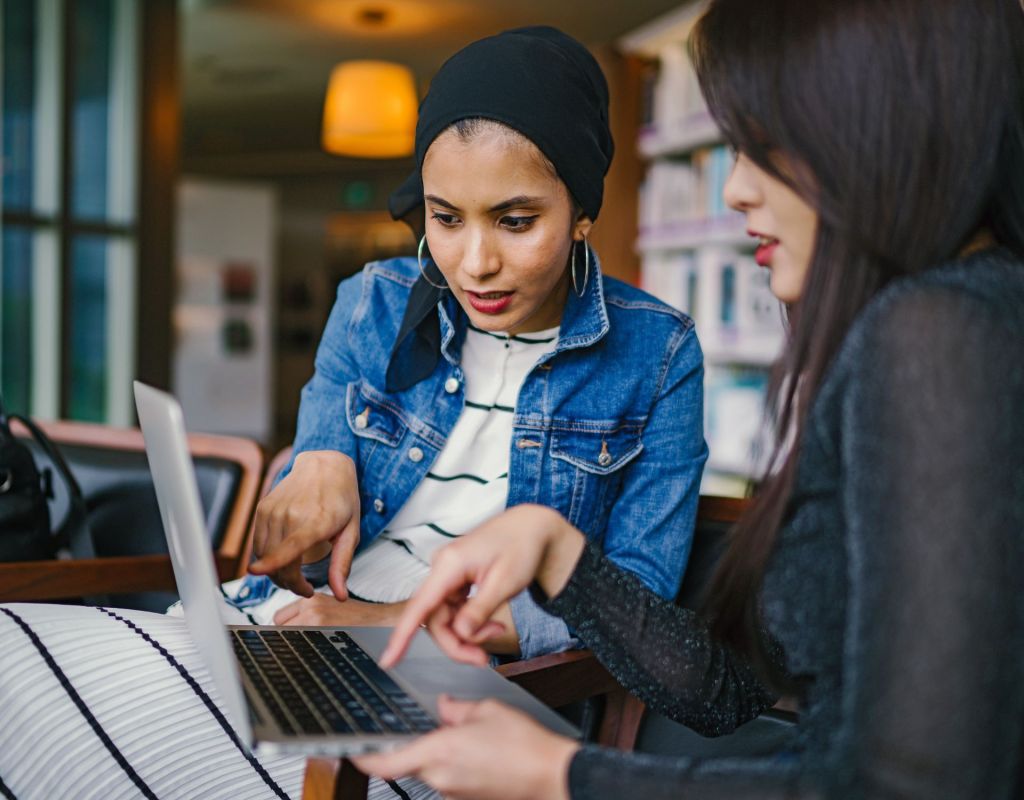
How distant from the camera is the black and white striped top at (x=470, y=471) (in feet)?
4.41

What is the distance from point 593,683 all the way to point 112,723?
50 cm

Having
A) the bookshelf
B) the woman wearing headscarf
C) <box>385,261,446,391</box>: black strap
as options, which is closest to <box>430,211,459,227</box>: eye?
the woman wearing headscarf

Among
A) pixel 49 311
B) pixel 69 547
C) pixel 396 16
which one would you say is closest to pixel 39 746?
pixel 69 547

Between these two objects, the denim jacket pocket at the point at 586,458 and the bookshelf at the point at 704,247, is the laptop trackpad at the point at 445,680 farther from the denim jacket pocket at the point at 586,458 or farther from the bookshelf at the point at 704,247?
the bookshelf at the point at 704,247

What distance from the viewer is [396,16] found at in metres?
6.30

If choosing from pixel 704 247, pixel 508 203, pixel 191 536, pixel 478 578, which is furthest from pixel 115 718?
pixel 704 247

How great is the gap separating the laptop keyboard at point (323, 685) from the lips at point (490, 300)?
1.38ft

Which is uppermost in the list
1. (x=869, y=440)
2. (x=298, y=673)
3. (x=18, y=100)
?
(x=18, y=100)

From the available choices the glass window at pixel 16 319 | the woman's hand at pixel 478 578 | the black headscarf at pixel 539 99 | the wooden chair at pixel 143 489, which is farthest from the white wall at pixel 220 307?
the woman's hand at pixel 478 578

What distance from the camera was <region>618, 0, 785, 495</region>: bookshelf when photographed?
139 inches

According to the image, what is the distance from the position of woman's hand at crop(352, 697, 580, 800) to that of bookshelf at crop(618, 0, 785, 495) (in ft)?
9.34

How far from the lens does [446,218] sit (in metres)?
1.22

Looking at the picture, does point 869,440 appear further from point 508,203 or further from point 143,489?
point 143,489

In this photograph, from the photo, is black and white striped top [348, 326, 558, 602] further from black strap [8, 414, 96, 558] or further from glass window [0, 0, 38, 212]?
glass window [0, 0, 38, 212]
